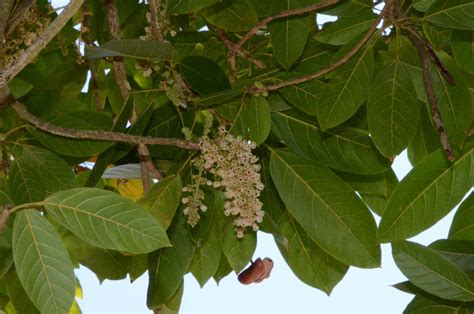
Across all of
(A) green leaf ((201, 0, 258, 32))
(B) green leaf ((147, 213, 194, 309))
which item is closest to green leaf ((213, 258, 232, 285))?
(B) green leaf ((147, 213, 194, 309))

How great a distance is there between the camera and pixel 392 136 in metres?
1.62

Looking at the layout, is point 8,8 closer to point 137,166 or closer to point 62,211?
point 62,211

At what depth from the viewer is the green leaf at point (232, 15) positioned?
6.83 feet

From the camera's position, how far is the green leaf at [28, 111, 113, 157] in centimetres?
183

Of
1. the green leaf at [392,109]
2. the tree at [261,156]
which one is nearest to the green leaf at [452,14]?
the tree at [261,156]

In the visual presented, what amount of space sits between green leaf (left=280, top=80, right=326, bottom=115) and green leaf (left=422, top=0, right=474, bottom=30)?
0.25 meters

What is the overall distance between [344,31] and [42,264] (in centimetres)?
72

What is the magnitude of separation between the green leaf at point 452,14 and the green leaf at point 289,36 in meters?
0.25

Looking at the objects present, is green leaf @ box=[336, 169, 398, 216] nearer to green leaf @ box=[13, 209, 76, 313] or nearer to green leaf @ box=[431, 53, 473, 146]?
green leaf @ box=[431, 53, 473, 146]

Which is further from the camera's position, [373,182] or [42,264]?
[373,182]

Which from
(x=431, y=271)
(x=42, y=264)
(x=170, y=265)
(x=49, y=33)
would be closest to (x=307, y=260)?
(x=170, y=265)

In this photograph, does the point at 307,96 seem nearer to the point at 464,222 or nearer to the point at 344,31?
the point at 344,31

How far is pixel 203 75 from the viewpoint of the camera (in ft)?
5.83

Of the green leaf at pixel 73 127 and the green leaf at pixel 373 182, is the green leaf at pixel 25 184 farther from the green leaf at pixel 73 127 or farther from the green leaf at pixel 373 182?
the green leaf at pixel 373 182
